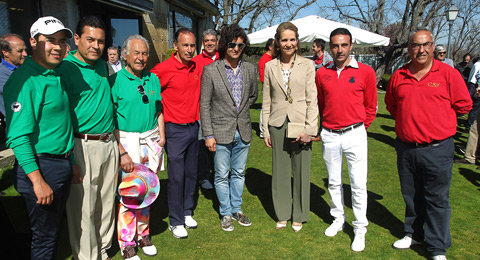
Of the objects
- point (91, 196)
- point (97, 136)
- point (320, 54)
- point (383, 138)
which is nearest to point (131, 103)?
point (97, 136)

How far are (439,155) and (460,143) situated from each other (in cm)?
662

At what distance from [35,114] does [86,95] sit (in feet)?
1.78

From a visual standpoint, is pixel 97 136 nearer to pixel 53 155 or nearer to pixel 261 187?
pixel 53 155

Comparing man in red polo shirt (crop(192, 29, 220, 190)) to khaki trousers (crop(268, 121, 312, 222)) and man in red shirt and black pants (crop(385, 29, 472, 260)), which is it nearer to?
khaki trousers (crop(268, 121, 312, 222))

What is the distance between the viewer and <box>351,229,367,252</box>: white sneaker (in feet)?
11.9

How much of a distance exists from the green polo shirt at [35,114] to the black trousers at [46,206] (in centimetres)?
12

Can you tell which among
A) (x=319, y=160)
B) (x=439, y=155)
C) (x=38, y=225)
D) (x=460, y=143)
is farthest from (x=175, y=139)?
(x=460, y=143)

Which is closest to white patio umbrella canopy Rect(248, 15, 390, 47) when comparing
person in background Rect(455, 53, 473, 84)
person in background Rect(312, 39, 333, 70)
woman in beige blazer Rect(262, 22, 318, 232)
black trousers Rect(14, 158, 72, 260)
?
person in background Rect(312, 39, 333, 70)

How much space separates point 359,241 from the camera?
3.66 metres

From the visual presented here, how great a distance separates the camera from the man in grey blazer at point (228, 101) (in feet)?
12.5

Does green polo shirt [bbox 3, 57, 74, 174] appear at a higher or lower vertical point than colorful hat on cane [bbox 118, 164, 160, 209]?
higher

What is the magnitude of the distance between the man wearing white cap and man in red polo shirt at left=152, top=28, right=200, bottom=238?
4.23 ft

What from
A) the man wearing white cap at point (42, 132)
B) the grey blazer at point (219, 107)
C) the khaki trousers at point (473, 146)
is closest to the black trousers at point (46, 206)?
the man wearing white cap at point (42, 132)

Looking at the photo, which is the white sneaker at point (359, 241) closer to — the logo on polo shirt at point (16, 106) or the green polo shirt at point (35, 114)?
the green polo shirt at point (35, 114)
